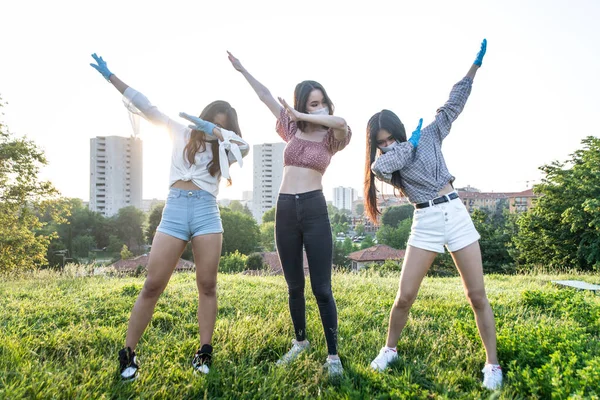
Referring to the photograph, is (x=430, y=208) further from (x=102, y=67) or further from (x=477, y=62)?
(x=102, y=67)

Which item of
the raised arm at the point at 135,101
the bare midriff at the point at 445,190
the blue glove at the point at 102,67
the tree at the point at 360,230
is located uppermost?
the blue glove at the point at 102,67

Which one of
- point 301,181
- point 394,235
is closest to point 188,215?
point 301,181

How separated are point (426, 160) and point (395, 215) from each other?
82413 mm

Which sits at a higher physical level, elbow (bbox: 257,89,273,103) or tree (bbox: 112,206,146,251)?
elbow (bbox: 257,89,273,103)

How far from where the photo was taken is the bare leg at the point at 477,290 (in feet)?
9.62

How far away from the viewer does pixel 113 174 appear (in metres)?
77.4

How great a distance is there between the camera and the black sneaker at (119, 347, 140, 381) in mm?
2780

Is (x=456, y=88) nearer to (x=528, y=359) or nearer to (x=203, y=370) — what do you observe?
(x=528, y=359)

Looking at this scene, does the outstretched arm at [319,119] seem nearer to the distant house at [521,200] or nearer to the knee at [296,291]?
the knee at [296,291]

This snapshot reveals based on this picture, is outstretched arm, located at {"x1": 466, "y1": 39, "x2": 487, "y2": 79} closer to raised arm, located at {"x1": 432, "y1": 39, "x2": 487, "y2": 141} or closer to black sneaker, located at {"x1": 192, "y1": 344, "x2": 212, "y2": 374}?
raised arm, located at {"x1": 432, "y1": 39, "x2": 487, "y2": 141}

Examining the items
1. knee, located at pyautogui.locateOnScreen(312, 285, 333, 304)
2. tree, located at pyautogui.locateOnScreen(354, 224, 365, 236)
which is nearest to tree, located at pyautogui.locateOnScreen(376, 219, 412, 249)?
tree, located at pyautogui.locateOnScreen(354, 224, 365, 236)

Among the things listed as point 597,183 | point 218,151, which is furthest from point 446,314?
point 597,183

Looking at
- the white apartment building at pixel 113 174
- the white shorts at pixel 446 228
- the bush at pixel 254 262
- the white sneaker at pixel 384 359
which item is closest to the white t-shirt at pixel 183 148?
the white shorts at pixel 446 228

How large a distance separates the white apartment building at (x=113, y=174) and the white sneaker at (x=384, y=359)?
7753 cm
